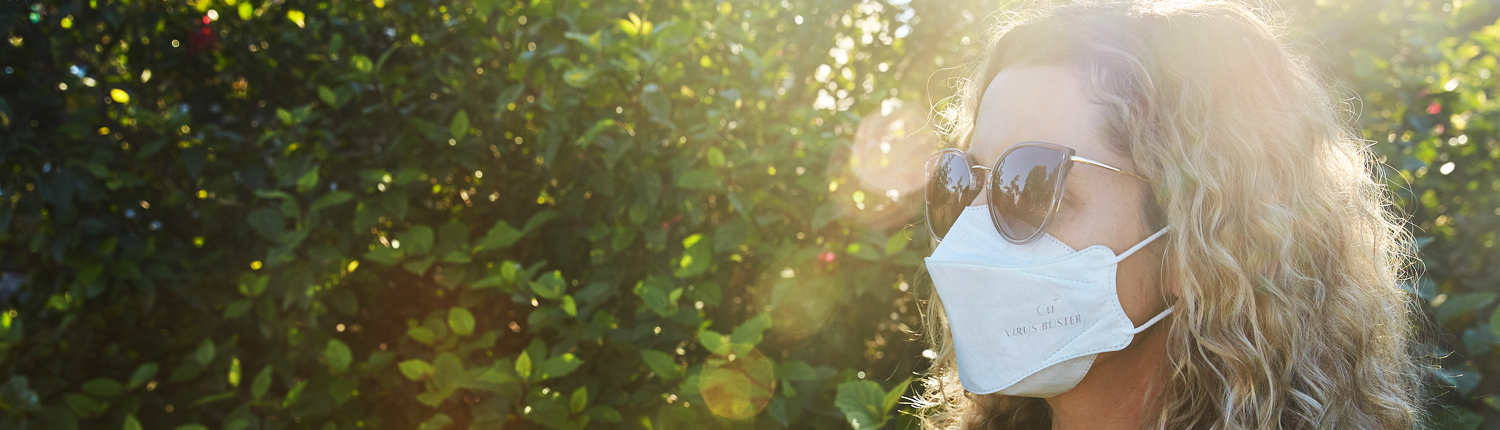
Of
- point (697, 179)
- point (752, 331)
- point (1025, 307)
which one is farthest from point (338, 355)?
point (1025, 307)

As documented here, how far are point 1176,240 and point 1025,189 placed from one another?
0.26m

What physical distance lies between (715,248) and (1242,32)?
49.0 inches

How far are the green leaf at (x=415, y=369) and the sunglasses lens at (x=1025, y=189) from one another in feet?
5.15

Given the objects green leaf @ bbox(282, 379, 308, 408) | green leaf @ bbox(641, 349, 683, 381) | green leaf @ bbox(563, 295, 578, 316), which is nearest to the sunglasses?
green leaf @ bbox(641, 349, 683, 381)

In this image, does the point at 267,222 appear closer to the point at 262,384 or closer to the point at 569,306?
the point at 262,384

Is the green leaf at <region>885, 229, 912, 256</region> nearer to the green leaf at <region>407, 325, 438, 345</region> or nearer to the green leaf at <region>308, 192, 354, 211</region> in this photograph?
the green leaf at <region>407, 325, 438, 345</region>

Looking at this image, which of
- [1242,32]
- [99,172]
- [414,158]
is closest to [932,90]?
[1242,32]

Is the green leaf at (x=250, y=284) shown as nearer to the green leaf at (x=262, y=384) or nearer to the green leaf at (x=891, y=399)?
the green leaf at (x=262, y=384)

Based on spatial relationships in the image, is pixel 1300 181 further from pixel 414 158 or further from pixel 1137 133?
pixel 414 158

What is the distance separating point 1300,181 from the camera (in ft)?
3.97

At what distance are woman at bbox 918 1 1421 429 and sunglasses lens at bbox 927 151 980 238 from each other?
0.15 ft

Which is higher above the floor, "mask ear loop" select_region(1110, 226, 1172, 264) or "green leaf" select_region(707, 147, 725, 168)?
"mask ear loop" select_region(1110, 226, 1172, 264)

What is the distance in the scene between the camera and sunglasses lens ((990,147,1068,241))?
129 centimetres

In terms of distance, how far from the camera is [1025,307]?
1.35m
